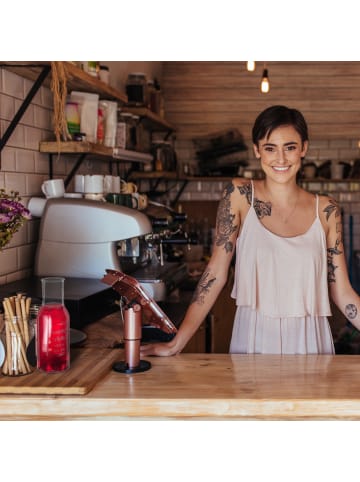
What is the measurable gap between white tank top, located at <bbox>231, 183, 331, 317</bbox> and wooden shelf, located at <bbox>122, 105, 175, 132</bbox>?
92.2 inches

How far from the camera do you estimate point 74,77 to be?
308cm

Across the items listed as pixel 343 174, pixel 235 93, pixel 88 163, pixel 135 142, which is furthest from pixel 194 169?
pixel 88 163

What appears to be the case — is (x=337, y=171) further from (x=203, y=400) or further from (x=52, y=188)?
(x=203, y=400)

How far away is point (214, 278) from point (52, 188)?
3.45 ft

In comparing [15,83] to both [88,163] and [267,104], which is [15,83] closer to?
[88,163]

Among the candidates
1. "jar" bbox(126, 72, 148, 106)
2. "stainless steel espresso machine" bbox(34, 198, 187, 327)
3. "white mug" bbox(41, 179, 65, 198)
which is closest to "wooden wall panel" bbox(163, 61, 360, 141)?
"jar" bbox(126, 72, 148, 106)

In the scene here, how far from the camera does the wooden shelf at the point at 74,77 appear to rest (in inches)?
108

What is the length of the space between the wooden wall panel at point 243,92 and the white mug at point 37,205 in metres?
3.73

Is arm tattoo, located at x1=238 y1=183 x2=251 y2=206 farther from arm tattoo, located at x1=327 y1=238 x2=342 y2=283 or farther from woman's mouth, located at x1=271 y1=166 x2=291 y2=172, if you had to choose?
arm tattoo, located at x1=327 y1=238 x2=342 y2=283

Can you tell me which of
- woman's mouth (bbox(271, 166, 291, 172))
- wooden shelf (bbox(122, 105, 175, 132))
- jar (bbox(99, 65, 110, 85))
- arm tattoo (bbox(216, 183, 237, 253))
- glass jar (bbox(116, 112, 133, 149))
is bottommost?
arm tattoo (bbox(216, 183, 237, 253))

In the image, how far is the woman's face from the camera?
7.86 feet

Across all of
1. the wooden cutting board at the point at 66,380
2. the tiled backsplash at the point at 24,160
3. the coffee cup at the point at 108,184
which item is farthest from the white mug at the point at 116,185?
the wooden cutting board at the point at 66,380

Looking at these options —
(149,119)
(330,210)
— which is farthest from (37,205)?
(149,119)
